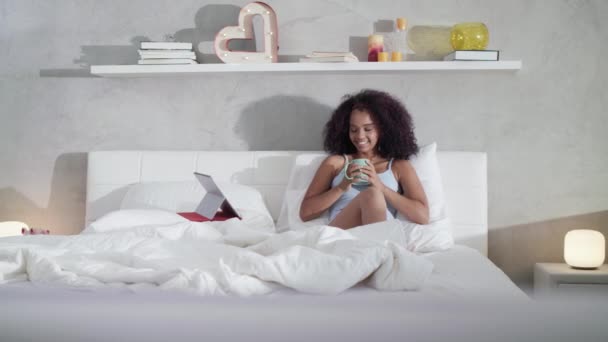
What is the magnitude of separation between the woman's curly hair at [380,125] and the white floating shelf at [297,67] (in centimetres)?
15

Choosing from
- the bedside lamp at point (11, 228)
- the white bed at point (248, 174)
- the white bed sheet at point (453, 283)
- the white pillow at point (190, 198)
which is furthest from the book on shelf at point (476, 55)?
the bedside lamp at point (11, 228)

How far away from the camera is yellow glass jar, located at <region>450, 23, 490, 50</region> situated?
10.5 ft

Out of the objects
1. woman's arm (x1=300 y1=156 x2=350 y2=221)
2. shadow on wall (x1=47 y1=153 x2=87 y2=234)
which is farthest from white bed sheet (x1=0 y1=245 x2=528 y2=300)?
shadow on wall (x1=47 y1=153 x2=87 y2=234)

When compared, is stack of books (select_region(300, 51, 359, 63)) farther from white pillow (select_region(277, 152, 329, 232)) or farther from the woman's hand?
the woman's hand

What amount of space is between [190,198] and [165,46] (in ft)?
2.69

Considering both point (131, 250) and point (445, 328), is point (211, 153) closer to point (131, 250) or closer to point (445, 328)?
point (131, 250)

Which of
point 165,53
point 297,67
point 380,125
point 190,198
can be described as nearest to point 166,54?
point 165,53

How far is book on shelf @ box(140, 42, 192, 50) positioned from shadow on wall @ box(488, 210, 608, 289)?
185 centimetres

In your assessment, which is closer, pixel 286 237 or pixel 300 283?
pixel 300 283

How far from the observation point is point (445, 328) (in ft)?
1.73

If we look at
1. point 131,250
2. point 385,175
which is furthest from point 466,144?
point 131,250

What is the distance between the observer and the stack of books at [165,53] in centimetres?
335

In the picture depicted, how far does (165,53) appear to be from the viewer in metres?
3.36

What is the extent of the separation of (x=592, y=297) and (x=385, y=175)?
8.15 feet
